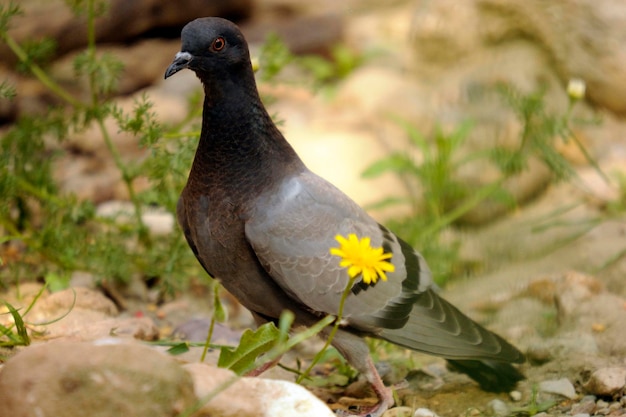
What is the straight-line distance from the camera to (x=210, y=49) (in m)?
3.47

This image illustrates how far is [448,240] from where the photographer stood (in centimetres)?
632

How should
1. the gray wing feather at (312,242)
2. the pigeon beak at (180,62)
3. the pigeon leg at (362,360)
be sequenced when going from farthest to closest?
the pigeon leg at (362,360)
the gray wing feather at (312,242)
the pigeon beak at (180,62)

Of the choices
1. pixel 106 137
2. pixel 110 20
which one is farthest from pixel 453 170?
pixel 110 20

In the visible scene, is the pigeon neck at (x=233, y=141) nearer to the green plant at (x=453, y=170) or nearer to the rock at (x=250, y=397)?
the rock at (x=250, y=397)

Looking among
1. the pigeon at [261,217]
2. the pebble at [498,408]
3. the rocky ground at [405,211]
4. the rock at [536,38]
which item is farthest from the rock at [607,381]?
the rock at [536,38]

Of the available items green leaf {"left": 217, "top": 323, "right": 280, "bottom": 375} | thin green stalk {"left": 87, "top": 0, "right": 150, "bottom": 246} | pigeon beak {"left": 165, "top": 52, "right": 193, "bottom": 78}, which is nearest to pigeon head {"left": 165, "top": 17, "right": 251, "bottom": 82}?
pigeon beak {"left": 165, "top": 52, "right": 193, "bottom": 78}

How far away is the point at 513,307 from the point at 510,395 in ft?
3.46

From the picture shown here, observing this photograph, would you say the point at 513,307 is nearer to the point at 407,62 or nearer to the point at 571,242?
the point at 571,242

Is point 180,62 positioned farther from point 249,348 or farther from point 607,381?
point 607,381

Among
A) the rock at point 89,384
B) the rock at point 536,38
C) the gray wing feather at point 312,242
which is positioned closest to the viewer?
the rock at point 89,384

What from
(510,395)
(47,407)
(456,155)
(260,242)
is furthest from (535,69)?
(47,407)

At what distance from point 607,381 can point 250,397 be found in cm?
169

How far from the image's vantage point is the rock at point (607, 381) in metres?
3.65

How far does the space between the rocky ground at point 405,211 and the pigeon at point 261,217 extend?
0.44 meters
